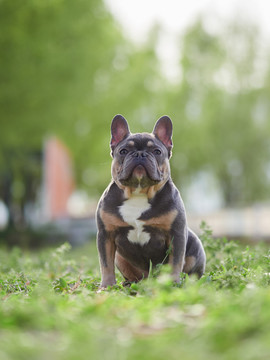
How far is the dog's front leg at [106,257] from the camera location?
14.7 ft

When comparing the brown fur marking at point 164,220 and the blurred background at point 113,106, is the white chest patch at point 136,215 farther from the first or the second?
the blurred background at point 113,106

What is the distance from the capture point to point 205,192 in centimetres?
3622

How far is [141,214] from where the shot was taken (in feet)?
14.4

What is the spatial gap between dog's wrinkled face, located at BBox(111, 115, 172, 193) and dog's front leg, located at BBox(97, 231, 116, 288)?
17.7 inches

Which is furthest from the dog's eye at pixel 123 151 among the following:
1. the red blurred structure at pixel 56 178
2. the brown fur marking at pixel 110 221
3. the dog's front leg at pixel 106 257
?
the red blurred structure at pixel 56 178

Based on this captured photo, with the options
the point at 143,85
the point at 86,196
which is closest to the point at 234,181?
the point at 86,196

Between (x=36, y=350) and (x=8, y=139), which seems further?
(x=8, y=139)

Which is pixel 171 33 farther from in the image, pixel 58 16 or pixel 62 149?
pixel 58 16

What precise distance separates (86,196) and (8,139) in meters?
22.6

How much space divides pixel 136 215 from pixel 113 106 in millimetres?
15676

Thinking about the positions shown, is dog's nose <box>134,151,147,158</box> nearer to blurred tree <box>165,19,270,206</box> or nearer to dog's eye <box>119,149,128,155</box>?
dog's eye <box>119,149,128,155</box>

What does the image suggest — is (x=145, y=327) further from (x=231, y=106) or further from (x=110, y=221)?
(x=231, y=106)

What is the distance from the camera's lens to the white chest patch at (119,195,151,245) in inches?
173

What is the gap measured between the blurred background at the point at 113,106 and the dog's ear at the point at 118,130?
929cm
